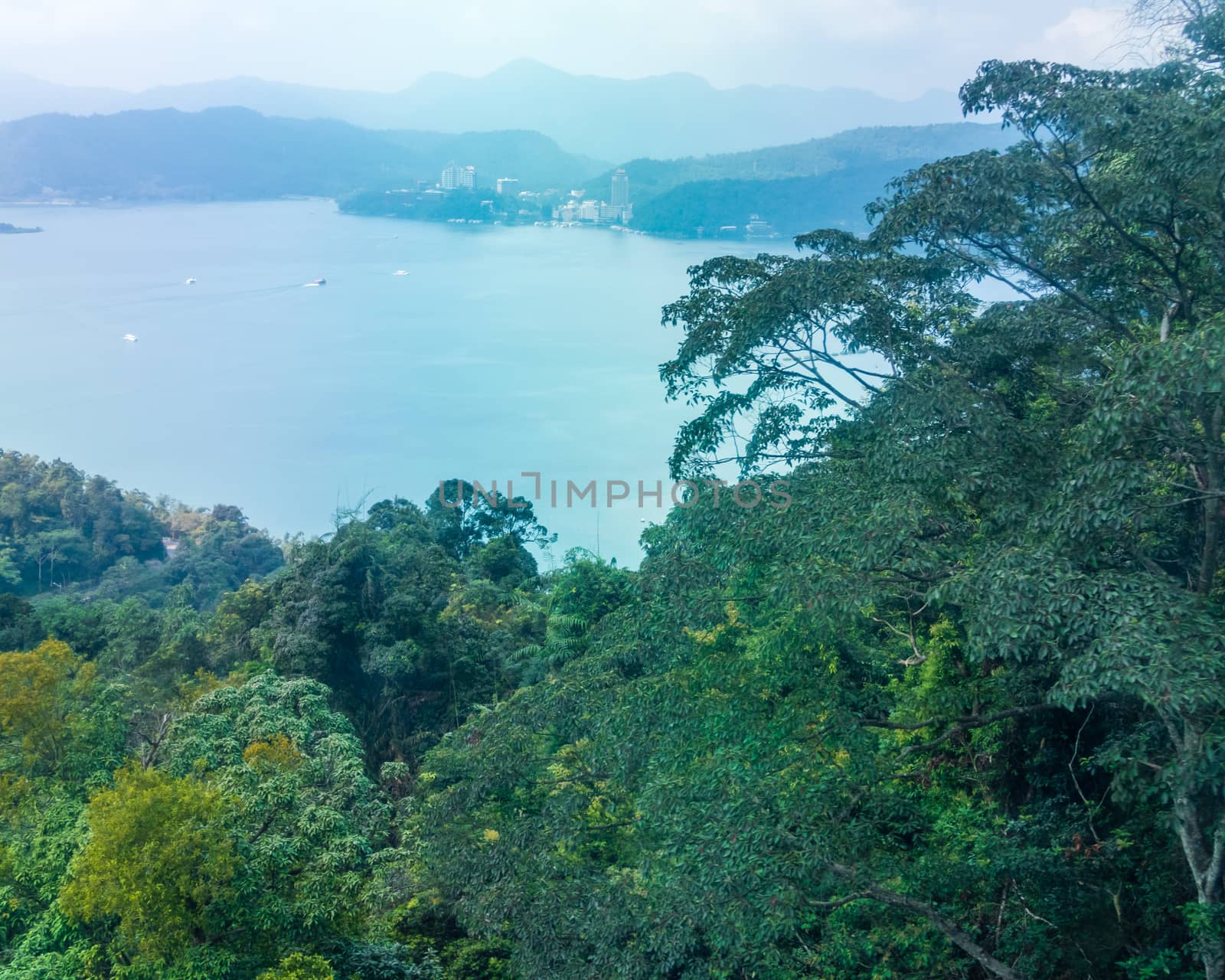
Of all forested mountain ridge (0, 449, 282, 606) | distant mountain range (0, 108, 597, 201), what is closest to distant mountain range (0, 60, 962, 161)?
distant mountain range (0, 108, 597, 201)

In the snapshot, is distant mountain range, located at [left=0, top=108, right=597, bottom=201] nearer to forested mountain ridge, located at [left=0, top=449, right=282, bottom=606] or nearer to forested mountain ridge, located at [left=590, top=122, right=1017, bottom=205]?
forested mountain ridge, located at [left=590, top=122, right=1017, bottom=205]

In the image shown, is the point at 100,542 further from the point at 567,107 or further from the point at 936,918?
the point at 567,107

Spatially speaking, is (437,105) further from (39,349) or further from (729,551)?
(729,551)

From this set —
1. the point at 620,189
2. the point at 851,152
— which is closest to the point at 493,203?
the point at 620,189

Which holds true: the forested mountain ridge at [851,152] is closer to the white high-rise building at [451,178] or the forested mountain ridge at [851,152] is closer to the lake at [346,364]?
the lake at [346,364]

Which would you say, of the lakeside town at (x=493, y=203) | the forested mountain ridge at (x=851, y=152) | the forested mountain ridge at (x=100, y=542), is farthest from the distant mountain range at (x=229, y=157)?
the forested mountain ridge at (x=100, y=542)

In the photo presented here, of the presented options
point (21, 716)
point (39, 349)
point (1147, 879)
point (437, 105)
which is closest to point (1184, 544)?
point (1147, 879)
